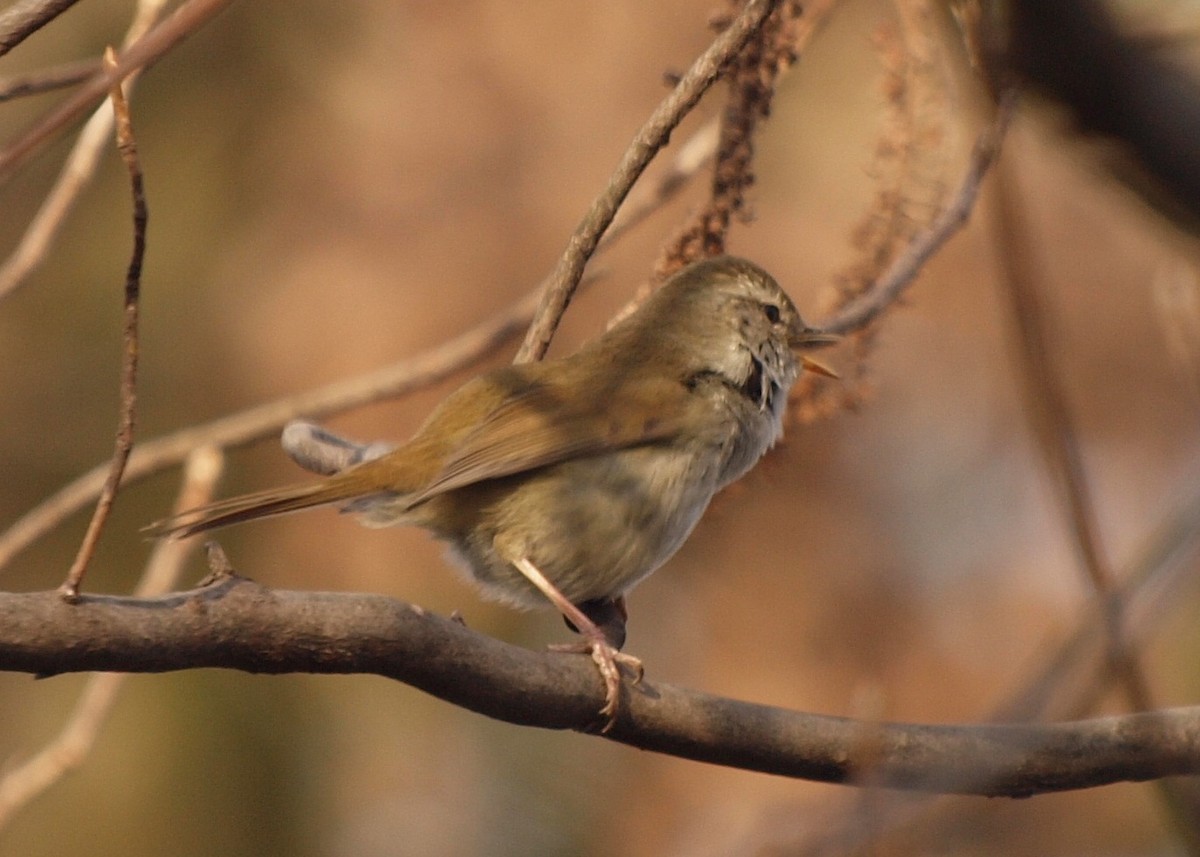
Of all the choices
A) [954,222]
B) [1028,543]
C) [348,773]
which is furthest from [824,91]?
[954,222]

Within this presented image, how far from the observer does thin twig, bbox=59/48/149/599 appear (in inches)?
73.0

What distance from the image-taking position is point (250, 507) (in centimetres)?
329

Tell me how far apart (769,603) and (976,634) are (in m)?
1.11

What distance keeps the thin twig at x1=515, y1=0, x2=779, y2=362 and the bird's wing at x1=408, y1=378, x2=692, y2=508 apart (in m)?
0.22

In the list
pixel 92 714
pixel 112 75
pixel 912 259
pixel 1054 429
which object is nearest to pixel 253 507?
pixel 92 714

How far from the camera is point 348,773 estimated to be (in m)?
7.81

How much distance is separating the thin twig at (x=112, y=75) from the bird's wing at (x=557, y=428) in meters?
2.34

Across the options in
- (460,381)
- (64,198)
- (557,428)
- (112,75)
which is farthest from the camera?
(460,381)

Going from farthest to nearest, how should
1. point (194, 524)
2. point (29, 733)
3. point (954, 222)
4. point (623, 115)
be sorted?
point (623, 115), point (29, 733), point (954, 222), point (194, 524)

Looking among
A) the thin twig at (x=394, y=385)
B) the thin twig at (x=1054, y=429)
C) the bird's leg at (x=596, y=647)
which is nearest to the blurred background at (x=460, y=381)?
the thin twig at (x=394, y=385)

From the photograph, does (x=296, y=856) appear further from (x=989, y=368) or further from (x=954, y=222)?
(x=954, y=222)

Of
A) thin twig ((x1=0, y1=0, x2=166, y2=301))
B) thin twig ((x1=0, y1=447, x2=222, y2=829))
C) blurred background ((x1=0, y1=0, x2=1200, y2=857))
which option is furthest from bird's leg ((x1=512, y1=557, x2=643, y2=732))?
blurred background ((x1=0, y1=0, x2=1200, y2=857))

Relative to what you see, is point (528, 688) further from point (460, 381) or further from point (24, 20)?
point (460, 381)

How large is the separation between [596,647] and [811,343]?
4.42ft
